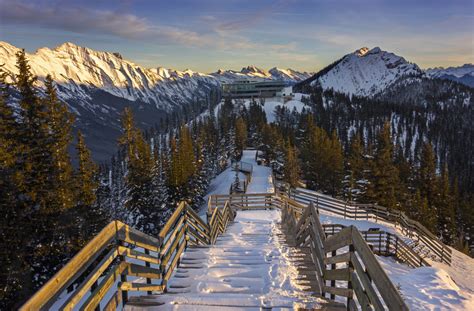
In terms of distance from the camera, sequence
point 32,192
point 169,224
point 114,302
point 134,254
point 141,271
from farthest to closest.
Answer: point 32,192, point 169,224, point 141,271, point 134,254, point 114,302

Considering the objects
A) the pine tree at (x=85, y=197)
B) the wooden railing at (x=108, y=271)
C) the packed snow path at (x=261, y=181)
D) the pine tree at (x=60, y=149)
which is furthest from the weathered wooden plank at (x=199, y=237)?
the packed snow path at (x=261, y=181)

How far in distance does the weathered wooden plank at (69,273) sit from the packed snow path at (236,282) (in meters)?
1.03

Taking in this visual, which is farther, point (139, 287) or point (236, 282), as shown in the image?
point (236, 282)

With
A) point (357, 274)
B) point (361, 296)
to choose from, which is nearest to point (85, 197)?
point (357, 274)

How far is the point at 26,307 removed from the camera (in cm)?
259

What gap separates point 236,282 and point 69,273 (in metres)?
3.34

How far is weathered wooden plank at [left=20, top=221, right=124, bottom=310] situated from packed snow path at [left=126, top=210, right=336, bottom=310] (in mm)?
1034

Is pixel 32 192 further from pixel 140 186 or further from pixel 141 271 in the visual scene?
pixel 140 186

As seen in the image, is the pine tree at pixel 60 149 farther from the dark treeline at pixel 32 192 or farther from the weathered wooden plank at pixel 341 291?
the weathered wooden plank at pixel 341 291

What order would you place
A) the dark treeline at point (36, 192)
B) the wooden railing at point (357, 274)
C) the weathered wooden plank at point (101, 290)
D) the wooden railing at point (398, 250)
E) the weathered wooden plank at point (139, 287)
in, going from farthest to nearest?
the wooden railing at point (398, 250) → the dark treeline at point (36, 192) → the weathered wooden plank at point (139, 287) → the weathered wooden plank at point (101, 290) → the wooden railing at point (357, 274)

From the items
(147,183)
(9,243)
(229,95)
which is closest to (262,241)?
(9,243)

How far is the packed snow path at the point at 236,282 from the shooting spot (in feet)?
14.8

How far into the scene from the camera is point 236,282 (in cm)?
604

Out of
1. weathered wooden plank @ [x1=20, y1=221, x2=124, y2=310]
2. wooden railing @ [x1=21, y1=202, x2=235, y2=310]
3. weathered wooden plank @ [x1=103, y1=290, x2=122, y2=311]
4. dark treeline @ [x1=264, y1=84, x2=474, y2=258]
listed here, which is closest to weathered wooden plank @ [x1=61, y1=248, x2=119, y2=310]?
wooden railing @ [x1=21, y1=202, x2=235, y2=310]
